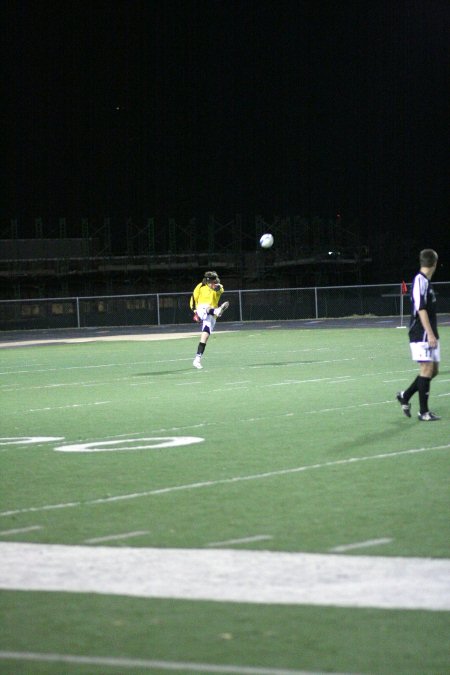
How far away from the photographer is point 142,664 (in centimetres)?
530

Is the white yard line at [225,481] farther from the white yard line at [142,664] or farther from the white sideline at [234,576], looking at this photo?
the white yard line at [142,664]

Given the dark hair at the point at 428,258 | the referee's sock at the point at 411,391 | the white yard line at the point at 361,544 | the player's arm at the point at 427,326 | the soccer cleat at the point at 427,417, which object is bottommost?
the soccer cleat at the point at 427,417

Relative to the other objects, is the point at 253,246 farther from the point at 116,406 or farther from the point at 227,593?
the point at 227,593

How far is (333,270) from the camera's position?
79.9m

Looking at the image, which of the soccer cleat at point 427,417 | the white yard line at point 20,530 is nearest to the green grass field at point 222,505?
the white yard line at point 20,530

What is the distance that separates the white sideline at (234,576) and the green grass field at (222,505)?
0.05 m

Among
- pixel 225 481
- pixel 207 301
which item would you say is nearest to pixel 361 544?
pixel 225 481

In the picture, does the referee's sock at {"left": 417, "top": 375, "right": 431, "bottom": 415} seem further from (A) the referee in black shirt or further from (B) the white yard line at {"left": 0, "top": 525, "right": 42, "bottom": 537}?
(B) the white yard line at {"left": 0, "top": 525, "right": 42, "bottom": 537}

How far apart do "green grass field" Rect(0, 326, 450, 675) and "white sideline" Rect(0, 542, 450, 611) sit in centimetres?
5

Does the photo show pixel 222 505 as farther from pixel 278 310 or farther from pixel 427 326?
pixel 278 310

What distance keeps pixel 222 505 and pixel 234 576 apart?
2.45 metres

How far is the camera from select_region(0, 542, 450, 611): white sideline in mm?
6246

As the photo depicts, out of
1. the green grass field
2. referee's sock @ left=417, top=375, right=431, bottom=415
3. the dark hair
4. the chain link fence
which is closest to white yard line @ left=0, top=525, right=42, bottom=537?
the green grass field

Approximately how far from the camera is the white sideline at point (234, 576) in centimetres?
625
